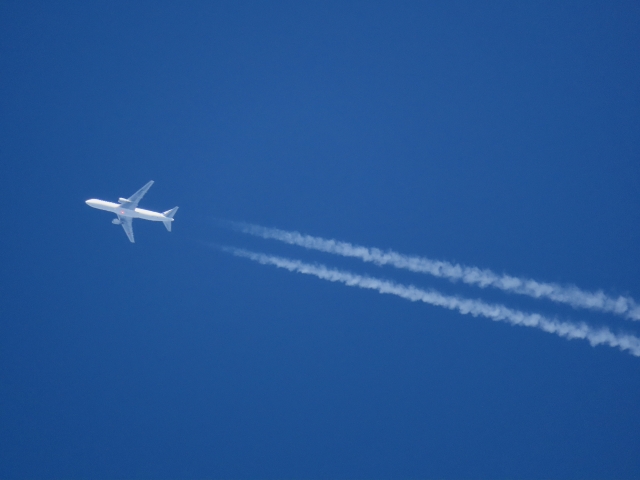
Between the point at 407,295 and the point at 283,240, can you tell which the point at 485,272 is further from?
the point at 283,240

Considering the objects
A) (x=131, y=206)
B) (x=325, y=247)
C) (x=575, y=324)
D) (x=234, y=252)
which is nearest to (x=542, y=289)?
(x=575, y=324)

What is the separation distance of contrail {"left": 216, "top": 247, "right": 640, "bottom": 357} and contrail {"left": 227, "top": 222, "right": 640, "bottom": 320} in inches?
56.7

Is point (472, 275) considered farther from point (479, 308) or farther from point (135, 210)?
point (135, 210)

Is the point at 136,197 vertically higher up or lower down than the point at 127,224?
higher up

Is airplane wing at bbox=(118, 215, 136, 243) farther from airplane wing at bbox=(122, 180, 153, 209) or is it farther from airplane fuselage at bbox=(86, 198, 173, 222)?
airplane wing at bbox=(122, 180, 153, 209)

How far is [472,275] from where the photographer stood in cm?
3459

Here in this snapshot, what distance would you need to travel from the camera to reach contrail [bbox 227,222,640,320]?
1227 inches

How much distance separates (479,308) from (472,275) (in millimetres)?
2435

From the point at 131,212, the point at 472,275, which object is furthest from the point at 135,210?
the point at 472,275

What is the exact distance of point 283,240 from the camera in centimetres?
3953

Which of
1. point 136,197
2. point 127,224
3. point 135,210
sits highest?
point 136,197

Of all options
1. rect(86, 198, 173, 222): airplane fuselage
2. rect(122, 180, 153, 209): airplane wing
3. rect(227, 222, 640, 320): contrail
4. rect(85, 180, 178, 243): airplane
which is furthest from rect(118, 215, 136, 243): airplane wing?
rect(227, 222, 640, 320): contrail

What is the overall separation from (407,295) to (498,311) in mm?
6466

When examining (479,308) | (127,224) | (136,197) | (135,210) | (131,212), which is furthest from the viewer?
(127,224)
